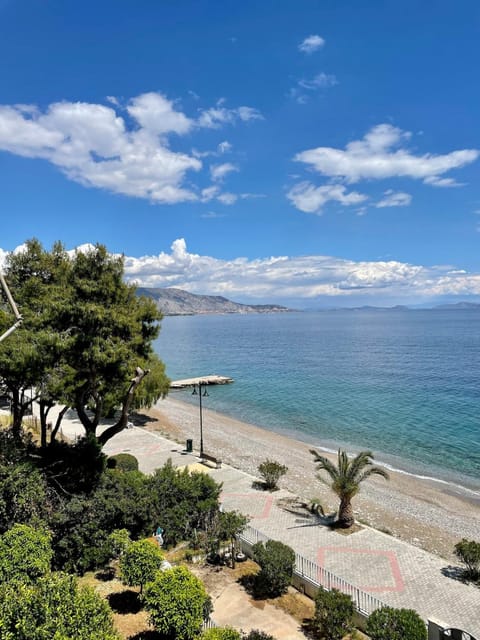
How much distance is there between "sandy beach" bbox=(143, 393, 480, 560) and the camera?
19.5 metres

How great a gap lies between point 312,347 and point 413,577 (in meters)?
101

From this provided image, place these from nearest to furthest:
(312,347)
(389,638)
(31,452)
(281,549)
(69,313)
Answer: (389,638), (281,549), (69,313), (31,452), (312,347)

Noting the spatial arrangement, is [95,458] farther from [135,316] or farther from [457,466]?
[457,466]

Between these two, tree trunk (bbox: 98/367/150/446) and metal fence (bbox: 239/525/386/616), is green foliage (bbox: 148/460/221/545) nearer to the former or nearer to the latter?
tree trunk (bbox: 98/367/150/446)

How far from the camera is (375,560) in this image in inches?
583

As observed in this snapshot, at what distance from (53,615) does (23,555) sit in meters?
3.09

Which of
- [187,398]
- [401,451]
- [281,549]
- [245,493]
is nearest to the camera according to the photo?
[281,549]

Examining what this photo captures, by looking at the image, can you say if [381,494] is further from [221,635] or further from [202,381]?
[202,381]

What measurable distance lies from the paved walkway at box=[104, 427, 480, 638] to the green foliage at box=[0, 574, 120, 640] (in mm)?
8901

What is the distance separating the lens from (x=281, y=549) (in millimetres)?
12633

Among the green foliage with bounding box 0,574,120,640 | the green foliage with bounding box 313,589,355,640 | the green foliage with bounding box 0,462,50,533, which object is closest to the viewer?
the green foliage with bounding box 0,574,120,640

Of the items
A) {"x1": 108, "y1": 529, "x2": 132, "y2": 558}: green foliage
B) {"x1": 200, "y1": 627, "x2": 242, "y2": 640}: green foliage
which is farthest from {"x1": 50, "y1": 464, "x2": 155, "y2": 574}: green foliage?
{"x1": 200, "y1": 627, "x2": 242, "y2": 640}: green foliage

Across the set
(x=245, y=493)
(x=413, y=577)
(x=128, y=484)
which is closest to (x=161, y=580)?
(x=128, y=484)

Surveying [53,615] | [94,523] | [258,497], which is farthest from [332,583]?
[53,615]
